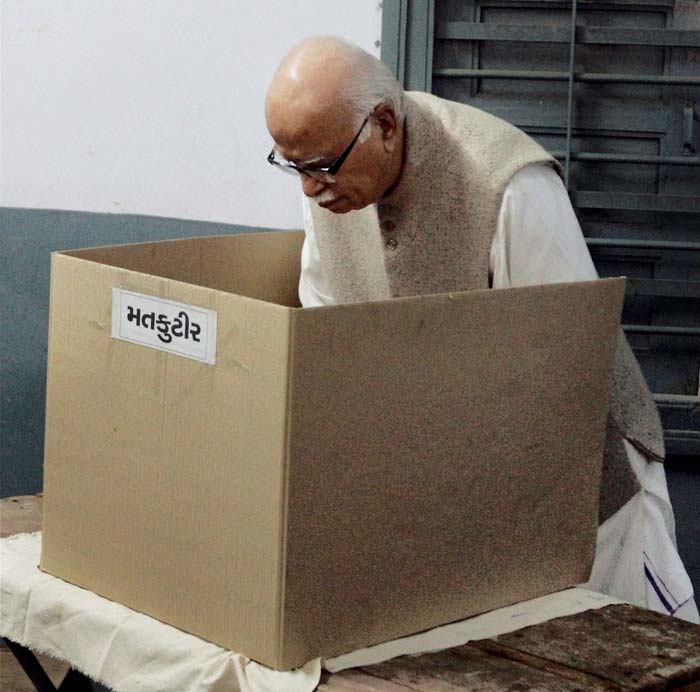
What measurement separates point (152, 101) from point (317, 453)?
1756mm

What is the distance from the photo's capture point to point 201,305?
1311mm

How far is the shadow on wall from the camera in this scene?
2928mm

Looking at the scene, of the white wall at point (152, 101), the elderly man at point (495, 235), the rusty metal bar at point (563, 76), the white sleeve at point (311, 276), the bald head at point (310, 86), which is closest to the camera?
the bald head at point (310, 86)

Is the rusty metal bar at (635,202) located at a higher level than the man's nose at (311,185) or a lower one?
lower

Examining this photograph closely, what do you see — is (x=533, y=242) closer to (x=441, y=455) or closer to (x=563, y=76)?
(x=441, y=455)

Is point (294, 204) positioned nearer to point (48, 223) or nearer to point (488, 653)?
point (48, 223)

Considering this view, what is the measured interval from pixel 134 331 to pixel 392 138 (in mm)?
506

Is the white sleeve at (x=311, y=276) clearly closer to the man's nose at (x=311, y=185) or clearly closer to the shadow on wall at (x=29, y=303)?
the man's nose at (x=311, y=185)

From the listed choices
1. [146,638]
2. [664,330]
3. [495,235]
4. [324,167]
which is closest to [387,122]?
[324,167]

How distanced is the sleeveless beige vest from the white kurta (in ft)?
0.06

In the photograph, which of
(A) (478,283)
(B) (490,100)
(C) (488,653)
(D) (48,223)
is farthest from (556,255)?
(D) (48,223)

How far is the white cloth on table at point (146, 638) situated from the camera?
1.32 m

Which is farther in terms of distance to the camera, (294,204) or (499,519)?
(294,204)

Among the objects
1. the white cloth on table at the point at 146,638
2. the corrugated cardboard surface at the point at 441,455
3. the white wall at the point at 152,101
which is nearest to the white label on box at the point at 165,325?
the corrugated cardboard surface at the point at 441,455
